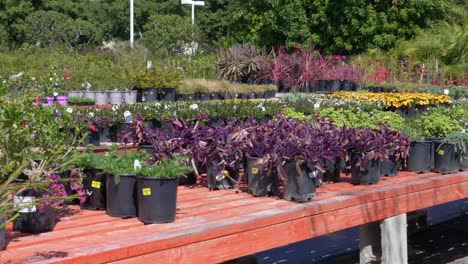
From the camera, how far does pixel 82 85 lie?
1141 centimetres

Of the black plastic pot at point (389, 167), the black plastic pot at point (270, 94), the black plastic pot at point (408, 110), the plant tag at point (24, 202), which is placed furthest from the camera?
the black plastic pot at point (270, 94)

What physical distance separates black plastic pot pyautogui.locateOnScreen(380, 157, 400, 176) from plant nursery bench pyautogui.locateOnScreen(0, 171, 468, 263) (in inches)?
3.2

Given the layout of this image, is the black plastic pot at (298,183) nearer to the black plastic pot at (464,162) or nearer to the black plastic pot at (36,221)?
the black plastic pot at (36,221)

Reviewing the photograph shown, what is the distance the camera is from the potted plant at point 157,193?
4.00 metres

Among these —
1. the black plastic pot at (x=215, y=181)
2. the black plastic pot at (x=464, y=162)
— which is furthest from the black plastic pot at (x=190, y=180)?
the black plastic pot at (x=464, y=162)

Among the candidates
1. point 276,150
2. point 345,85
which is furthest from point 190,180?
point 345,85

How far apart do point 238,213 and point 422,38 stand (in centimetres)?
1701

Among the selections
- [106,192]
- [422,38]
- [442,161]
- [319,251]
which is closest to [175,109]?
[319,251]

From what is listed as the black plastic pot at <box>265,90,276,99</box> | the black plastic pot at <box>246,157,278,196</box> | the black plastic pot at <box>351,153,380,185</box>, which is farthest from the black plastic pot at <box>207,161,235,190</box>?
the black plastic pot at <box>265,90,276,99</box>

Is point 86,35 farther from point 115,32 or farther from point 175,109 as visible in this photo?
point 175,109

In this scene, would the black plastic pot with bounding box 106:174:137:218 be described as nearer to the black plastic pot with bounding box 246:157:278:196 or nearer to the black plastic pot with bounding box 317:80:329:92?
the black plastic pot with bounding box 246:157:278:196

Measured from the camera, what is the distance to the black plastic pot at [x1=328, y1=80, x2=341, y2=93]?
14.4 meters

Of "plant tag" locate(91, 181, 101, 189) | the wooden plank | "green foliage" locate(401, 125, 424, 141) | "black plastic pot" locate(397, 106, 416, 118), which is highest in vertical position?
"green foliage" locate(401, 125, 424, 141)

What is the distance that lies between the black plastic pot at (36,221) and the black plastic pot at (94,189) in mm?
550
